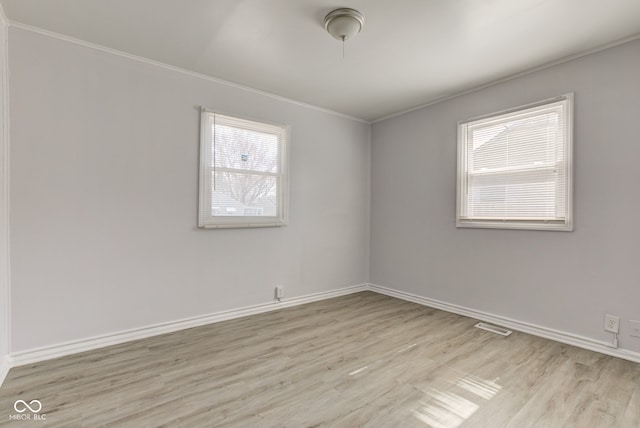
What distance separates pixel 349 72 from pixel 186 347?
3006mm

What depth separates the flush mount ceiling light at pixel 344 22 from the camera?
2180mm

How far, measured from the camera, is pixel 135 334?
2842 millimetres

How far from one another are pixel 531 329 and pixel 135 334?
148 inches

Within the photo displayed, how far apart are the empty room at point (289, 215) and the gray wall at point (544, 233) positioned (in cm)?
2

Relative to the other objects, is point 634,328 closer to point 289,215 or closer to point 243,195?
point 289,215

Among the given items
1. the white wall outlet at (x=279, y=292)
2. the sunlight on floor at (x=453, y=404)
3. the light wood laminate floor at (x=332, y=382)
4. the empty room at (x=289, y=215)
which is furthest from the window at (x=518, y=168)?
the white wall outlet at (x=279, y=292)

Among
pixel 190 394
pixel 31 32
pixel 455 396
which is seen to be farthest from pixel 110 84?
pixel 455 396

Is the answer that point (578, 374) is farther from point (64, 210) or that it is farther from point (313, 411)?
point (64, 210)

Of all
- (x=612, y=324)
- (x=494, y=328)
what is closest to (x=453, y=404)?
(x=494, y=328)

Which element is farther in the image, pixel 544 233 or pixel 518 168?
pixel 518 168

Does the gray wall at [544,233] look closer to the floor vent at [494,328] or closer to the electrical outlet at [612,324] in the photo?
the electrical outlet at [612,324]

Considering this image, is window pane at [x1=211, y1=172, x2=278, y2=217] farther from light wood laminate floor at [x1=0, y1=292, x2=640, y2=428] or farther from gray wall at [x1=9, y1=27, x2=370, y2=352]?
light wood laminate floor at [x1=0, y1=292, x2=640, y2=428]

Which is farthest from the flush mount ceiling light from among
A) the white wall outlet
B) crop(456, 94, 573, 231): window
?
the white wall outlet

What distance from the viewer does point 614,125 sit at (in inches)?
102
